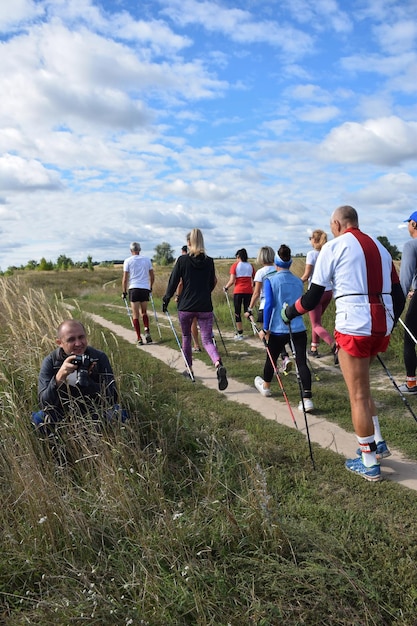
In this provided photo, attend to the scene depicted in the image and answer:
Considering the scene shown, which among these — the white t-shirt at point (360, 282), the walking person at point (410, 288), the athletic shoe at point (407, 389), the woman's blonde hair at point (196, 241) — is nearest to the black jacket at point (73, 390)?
the white t-shirt at point (360, 282)

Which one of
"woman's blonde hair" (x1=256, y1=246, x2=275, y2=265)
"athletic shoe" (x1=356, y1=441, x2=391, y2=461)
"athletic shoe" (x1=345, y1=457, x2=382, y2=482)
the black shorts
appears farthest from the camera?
the black shorts

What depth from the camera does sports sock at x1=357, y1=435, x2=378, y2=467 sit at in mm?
4062

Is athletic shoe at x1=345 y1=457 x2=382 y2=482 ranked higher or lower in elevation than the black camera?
lower

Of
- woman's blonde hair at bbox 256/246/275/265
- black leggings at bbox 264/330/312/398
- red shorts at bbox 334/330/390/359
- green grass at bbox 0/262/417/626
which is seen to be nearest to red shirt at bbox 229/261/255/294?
woman's blonde hair at bbox 256/246/275/265

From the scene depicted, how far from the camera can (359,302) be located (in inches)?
155

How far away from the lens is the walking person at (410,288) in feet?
20.2

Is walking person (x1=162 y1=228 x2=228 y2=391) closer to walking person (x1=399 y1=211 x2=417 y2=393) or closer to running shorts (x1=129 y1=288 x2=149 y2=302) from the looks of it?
walking person (x1=399 y1=211 x2=417 y2=393)

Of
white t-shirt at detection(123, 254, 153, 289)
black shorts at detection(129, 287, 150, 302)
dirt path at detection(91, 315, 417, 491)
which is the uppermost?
white t-shirt at detection(123, 254, 153, 289)

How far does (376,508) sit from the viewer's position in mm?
3545

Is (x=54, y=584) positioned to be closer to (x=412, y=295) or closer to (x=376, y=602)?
(x=376, y=602)

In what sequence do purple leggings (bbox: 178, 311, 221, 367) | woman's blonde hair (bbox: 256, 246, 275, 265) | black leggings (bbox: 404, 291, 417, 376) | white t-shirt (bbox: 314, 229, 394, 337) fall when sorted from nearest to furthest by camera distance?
1. white t-shirt (bbox: 314, 229, 394, 337)
2. black leggings (bbox: 404, 291, 417, 376)
3. purple leggings (bbox: 178, 311, 221, 367)
4. woman's blonde hair (bbox: 256, 246, 275, 265)

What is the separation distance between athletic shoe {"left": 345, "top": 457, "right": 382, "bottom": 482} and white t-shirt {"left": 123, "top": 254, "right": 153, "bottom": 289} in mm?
7419

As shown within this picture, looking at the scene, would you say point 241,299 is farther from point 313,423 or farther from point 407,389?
point 313,423

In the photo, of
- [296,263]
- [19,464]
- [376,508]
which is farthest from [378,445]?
[296,263]
